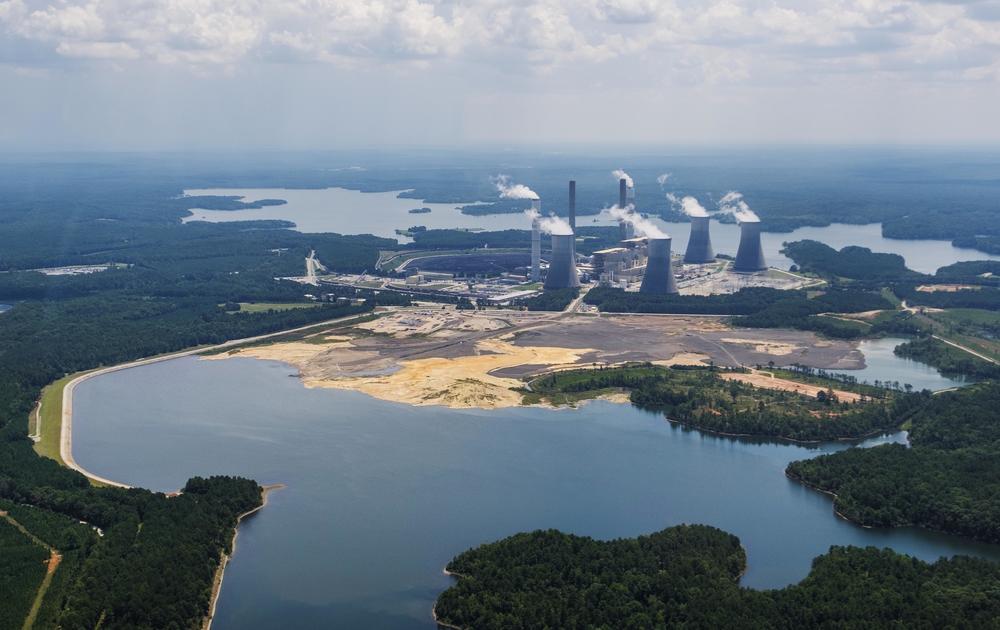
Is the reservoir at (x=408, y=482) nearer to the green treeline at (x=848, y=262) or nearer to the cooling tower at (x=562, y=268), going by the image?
the cooling tower at (x=562, y=268)

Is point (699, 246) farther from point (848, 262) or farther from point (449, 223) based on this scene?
point (449, 223)

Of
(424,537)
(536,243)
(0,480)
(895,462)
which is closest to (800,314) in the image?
(536,243)

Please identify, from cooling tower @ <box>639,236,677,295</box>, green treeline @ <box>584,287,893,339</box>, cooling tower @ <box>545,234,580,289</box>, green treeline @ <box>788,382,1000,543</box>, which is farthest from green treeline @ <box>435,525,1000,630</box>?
cooling tower @ <box>545,234,580,289</box>

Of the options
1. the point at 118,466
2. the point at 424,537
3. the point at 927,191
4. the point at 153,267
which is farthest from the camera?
the point at 927,191

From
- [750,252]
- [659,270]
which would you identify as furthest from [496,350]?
[750,252]

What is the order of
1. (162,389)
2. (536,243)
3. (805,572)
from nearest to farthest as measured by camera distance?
1. (805,572)
2. (162,389)
3. (536,243)

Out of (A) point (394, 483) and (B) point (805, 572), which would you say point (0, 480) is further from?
(B) point (805, 572)

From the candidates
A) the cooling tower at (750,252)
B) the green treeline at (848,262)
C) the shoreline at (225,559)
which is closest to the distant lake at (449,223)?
the green treeline at (848,262)
